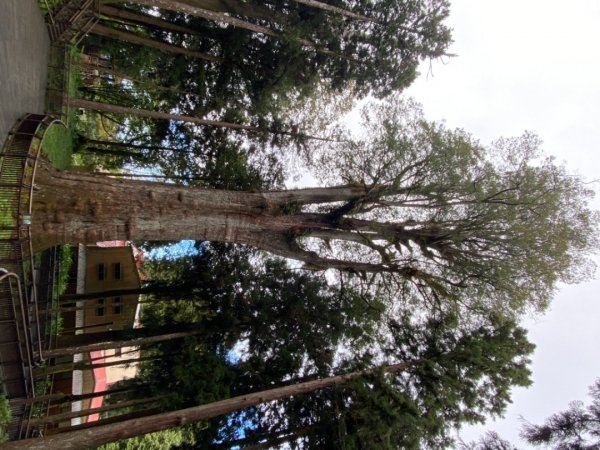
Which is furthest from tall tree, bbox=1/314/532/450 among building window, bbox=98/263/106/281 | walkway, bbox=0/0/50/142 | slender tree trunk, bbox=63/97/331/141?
building window, bbox=98/263/106/281

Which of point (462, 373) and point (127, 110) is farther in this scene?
point (127, 110)

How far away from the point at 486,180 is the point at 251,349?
1036cm

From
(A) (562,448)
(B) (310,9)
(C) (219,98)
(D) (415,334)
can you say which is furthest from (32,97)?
(A) (562,448)

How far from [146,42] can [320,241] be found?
11.7 metres

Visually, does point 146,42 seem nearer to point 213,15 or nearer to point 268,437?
point 213,15

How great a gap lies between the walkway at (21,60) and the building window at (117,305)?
33.0 feet

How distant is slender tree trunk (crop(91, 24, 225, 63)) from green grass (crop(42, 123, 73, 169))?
446 cm

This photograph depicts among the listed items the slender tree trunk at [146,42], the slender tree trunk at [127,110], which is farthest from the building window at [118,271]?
the slender tree trunk at [146,42]

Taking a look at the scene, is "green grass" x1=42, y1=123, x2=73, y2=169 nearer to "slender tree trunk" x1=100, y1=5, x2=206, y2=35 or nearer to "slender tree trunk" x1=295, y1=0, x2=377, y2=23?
"slender tree trunk" x1=100, y1=5, x2=206, y2=35

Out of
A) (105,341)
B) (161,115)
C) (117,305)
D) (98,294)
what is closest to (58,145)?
(161,115)

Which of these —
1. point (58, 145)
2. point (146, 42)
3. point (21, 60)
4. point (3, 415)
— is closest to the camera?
point (3, 415)

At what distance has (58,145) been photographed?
16.9m

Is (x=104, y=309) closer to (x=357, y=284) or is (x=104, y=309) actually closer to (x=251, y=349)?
(x=251, y=349)

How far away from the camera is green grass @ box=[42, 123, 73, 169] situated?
1460 centimetres
